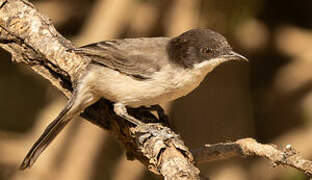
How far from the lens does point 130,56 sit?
3.61m

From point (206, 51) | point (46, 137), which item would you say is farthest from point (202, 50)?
point (46, 137)

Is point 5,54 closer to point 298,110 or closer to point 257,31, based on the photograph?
point 257,31

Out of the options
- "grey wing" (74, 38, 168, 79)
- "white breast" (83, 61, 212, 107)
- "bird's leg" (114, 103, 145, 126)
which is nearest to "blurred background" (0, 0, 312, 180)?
"grey wing" (74, 38, 168, 79)

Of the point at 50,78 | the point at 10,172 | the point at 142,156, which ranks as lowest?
the point at 10,172

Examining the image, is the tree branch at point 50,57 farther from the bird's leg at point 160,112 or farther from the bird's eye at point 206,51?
the bird's eye at point 206,51

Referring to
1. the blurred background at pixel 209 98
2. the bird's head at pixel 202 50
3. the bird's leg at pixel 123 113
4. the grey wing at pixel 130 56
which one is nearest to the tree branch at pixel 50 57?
the bird's leg at pixel 123 113

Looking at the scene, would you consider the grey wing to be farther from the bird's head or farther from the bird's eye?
the bird's eye

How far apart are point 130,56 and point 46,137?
68 cm

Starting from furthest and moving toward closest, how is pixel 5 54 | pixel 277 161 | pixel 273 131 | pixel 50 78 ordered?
pixel 5 54 → pixel 273 131 → pixel 50 78 → pixel 277 161

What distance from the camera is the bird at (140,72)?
3482mm

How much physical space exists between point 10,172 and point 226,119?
2.14 meters

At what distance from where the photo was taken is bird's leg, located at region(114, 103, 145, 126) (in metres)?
3.35

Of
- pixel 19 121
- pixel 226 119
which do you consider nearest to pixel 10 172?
pixel 19 121

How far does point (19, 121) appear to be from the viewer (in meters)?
6.99
